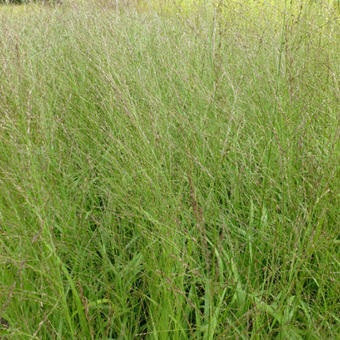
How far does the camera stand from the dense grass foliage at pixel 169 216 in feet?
3.08

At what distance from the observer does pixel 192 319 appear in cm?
111

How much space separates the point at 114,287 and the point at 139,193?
0.31m

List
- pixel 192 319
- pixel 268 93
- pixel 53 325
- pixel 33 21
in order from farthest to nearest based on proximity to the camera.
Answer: pixel 33 21
pixel 268 93
pixel 192 319
pixel 53 325

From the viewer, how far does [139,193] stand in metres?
1.24

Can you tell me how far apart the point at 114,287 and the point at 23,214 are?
373 millimetres

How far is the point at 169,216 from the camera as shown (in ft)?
3.63

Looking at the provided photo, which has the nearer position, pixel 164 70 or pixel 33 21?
pixel 164 70

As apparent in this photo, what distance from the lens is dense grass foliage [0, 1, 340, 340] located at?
36.9 inches

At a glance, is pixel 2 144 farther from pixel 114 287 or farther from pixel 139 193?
pixel 114 287

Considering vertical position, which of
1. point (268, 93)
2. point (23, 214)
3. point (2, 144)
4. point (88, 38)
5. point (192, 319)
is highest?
point (88, 38)

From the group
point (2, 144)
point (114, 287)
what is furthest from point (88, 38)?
point (114, 287)

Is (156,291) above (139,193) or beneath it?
beneath

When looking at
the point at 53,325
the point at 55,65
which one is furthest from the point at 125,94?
the point at 55,65

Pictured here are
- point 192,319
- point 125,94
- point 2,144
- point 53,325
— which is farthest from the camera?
point 2,144
